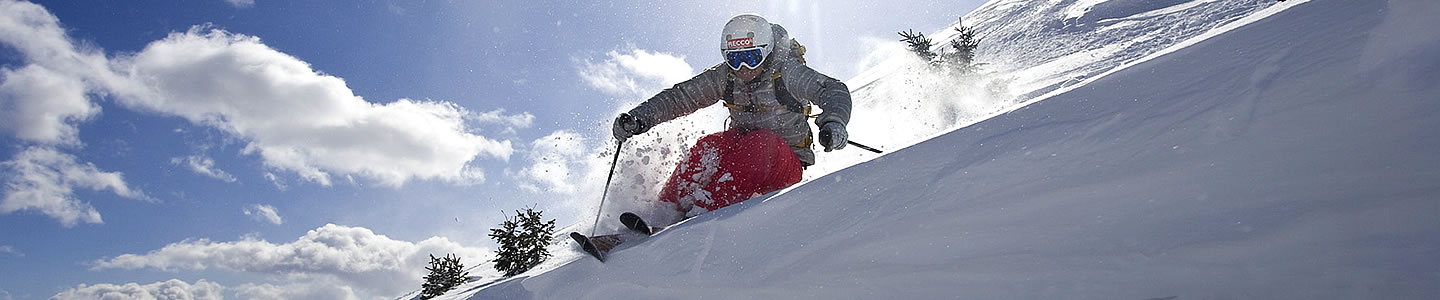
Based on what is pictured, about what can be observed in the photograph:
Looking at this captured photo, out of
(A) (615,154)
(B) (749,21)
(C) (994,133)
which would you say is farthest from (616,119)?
(C) (994,133)

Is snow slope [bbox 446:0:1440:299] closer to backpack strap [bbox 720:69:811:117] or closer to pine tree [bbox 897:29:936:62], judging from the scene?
backpack strap [bbox 720:69:811:117]

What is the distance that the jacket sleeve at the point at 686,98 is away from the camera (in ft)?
15.8

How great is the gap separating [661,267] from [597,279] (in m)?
0.26

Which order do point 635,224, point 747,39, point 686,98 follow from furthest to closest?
point 686,98
point 747,39
point 635,224

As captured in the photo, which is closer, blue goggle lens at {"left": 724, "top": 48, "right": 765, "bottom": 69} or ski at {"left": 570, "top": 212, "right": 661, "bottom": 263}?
ski at {"left": 570, "top": 212, "right": 661, "bottom": 263}

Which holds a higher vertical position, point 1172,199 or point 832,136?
point 832,136

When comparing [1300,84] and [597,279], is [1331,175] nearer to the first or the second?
[1300,84]

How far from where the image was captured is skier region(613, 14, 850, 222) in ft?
12.2

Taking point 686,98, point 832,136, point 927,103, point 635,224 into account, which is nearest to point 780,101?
point 686,98

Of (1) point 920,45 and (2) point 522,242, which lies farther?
(1) point 920,45

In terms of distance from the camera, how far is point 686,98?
16.0 feet

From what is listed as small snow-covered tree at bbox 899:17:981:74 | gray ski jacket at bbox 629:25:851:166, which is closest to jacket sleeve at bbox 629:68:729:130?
gray ski jacket at bbox 629:25:851:166

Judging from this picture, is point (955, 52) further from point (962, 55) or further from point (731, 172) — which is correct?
point (731, 172)

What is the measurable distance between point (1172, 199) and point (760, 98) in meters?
3.48
